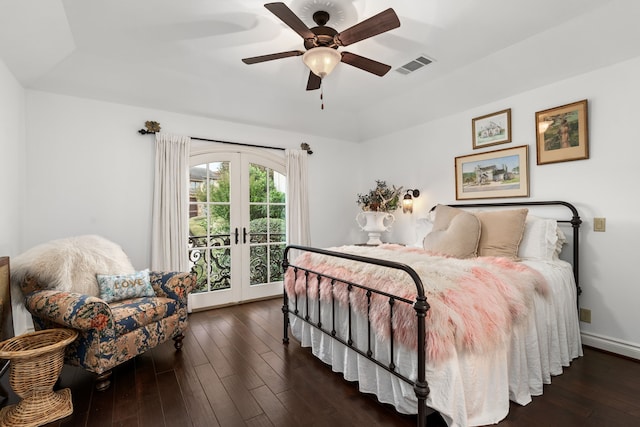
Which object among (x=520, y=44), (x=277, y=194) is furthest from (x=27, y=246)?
(x=520, y=44)

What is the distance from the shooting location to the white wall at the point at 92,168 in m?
3.15

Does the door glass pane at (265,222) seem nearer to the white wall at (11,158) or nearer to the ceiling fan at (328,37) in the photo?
the ceiling fan at (328,37)

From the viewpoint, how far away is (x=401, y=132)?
472cm

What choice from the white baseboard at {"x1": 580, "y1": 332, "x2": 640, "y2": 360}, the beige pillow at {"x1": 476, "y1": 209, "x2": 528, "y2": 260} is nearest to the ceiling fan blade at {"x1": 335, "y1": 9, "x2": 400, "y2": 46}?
the beige pillow at {"x1": 476, "y1": 209, "x2": 528, "y2": 260}

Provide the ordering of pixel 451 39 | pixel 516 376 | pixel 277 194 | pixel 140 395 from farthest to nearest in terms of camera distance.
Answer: pixel 277 194 < pixel 451 39 < pixel 140 395 < pixel 516 376

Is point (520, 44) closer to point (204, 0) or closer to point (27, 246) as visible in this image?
point (204, 0)

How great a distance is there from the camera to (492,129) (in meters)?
3.57

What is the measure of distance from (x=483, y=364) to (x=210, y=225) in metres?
3.47

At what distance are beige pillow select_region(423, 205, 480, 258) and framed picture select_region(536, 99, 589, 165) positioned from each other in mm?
1034

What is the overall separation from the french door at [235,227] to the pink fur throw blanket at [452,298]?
2.14m

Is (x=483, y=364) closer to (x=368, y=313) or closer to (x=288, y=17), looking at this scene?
(x=368, y=313)

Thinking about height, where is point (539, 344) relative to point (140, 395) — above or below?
above

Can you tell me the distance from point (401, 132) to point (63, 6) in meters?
4.00

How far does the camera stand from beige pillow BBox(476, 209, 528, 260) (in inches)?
108
